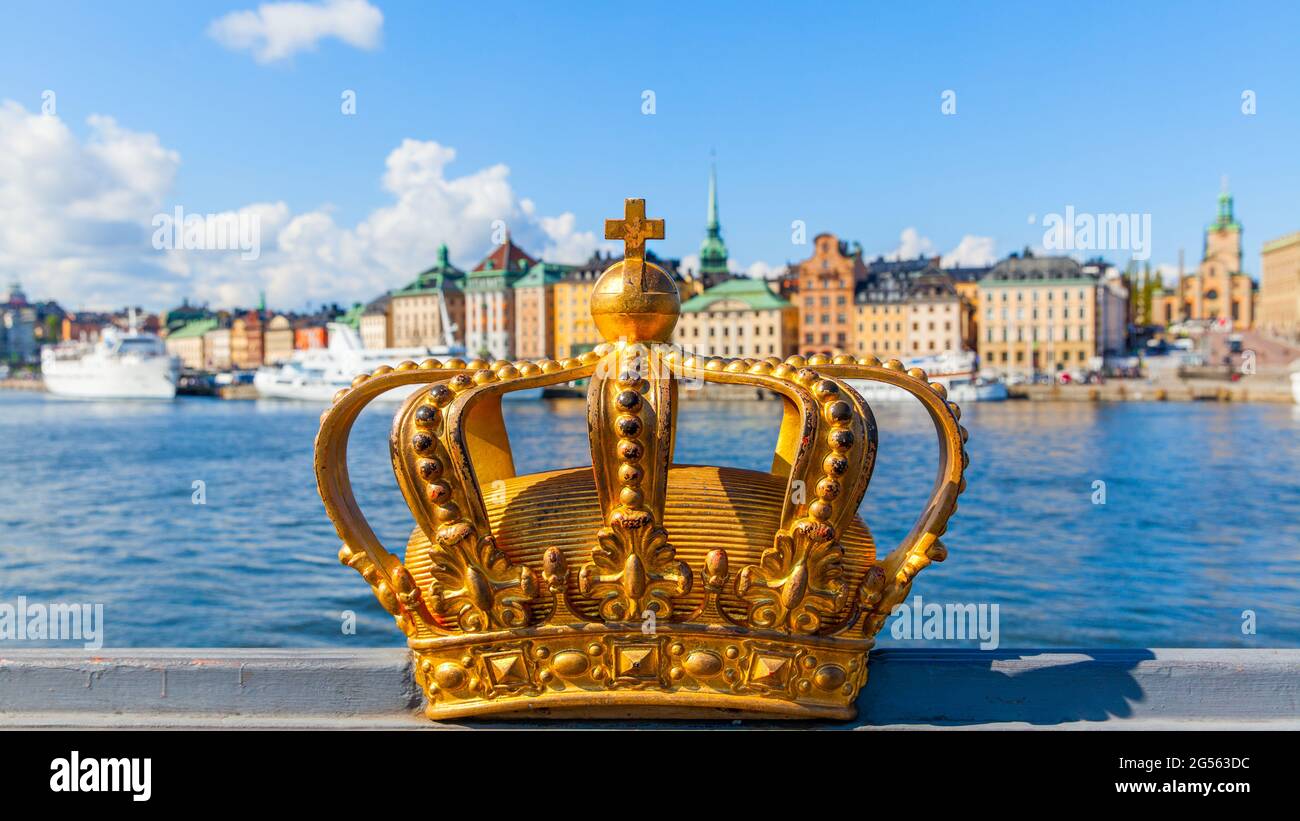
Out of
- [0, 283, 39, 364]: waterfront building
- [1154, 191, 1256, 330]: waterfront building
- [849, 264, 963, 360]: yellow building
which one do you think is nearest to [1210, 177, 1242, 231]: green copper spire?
[1154, 191, 1256, 330]: waterfront building

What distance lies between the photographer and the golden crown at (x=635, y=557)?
260cm

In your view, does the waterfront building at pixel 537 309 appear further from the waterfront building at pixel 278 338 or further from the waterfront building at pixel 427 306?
the waterfront building at pixel 278 338

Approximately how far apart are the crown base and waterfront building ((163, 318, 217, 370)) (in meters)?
134

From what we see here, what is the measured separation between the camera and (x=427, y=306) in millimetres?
98750

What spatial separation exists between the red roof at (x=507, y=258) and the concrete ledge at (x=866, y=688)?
9113 centimetres

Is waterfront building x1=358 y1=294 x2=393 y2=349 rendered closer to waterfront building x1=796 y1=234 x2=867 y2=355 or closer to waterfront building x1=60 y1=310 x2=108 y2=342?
waterfront building x1=796 y1=234 x2=867 y2=355

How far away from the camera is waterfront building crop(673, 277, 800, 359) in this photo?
78.3 meters

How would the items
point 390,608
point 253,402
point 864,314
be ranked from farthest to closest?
1. point 864,314
2. point 253,402
3. point 390,608

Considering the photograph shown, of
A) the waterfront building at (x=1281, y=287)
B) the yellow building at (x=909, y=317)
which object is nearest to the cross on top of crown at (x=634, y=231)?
the yellow building at (x=909, y=317)

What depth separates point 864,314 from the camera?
261 ft

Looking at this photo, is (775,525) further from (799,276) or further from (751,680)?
(799,276)

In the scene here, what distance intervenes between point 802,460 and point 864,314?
79.0m
